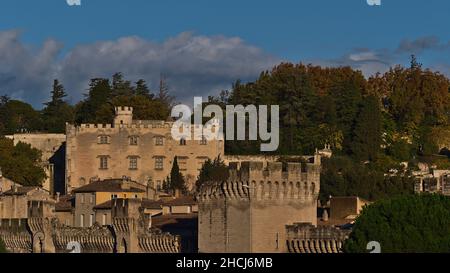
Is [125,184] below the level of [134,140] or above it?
below

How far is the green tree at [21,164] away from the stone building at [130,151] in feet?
5.90

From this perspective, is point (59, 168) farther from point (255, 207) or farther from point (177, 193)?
point (255, 207)

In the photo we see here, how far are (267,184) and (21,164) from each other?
42.3 metres

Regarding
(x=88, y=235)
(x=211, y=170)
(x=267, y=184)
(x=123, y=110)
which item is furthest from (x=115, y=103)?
(x=267, y=184)

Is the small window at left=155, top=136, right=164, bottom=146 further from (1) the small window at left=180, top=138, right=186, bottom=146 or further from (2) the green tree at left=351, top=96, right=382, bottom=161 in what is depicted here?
(2) the green tree at left=351, top=96, right=382, bottom=161

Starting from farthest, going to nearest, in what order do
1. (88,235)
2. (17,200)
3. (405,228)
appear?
(17,200), (88,235), (405,228)

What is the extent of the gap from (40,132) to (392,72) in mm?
22118

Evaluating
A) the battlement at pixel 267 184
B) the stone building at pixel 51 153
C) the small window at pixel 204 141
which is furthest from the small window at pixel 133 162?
the battlement at pixel 267 184

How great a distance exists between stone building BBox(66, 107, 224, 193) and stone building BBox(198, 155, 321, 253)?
128ft

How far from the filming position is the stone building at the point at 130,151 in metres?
114

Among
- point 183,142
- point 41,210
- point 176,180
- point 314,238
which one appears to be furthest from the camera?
point 183,142

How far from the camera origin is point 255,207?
7288 centimetres

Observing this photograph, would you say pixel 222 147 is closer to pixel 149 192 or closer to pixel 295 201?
pixel 149 192

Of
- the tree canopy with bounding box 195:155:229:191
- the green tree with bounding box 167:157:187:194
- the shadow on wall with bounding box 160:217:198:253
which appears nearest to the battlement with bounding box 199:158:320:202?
the shadow on wall with bounding box 160:217:198:253
